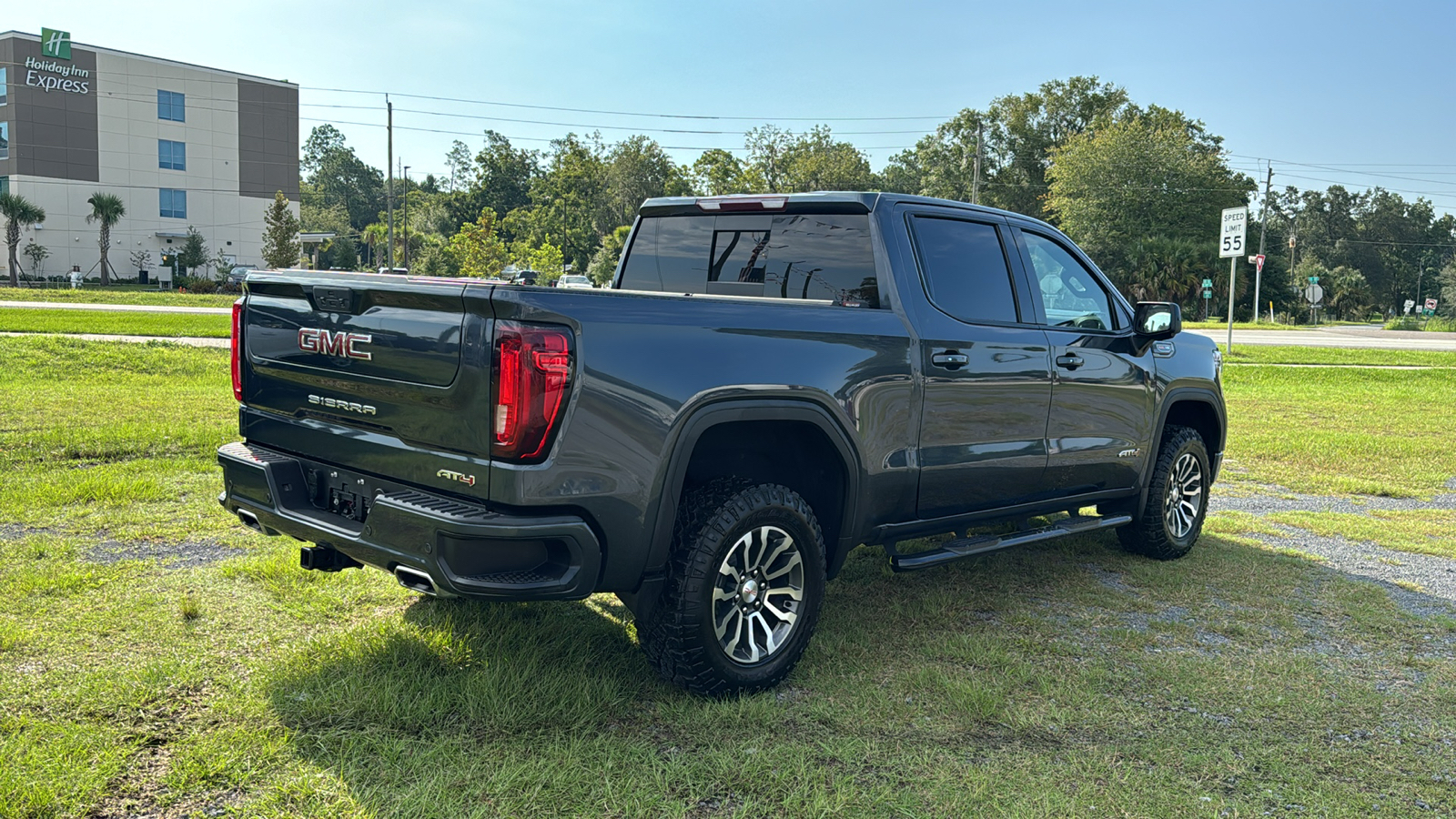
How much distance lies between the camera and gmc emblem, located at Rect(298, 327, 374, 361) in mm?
3686

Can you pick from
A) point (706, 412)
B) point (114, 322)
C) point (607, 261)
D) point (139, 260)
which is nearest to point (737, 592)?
point (706, 412)

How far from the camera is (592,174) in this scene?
77125 millimetres

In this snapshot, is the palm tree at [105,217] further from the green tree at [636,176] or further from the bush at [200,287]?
the green tree at [636,176]

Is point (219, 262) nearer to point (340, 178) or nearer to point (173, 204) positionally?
point (173, 204)

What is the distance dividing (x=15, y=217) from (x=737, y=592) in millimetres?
59562

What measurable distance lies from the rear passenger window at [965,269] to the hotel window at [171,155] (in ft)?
222

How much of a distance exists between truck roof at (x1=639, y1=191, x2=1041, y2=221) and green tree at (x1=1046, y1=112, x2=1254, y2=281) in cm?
5960

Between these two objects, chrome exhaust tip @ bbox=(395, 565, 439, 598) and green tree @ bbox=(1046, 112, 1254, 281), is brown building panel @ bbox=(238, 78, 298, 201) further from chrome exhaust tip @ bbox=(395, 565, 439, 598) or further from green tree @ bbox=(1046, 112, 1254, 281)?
chrome exhaust tip @ bbox=(395, 565, 439, 598)

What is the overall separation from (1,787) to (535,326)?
1994mm

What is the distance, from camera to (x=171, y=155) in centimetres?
6269

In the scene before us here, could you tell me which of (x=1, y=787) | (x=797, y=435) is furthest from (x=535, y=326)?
(x=1, y=787)

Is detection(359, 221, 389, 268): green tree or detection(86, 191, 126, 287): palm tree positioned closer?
detection(86, 191, 126, 287): palm tree

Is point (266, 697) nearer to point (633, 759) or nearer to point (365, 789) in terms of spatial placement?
point (365, 789)

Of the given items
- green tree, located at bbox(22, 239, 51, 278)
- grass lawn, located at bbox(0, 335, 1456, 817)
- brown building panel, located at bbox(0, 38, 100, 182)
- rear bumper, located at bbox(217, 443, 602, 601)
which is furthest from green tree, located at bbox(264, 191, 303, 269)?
rear bumper, located at bbox(217, 443, 602, 601)
